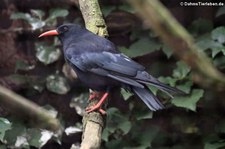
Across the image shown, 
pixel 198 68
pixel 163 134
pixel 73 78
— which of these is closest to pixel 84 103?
pixel 73 78

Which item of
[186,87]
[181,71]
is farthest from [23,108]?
[181,71]

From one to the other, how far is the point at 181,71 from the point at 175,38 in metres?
2.76

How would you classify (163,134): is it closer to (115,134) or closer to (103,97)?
(115,134)

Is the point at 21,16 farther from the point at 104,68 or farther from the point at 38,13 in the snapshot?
the point at 104,68

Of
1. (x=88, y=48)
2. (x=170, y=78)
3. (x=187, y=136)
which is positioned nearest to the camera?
(x=88, y=48)

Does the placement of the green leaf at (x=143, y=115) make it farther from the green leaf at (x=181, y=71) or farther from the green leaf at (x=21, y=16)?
the green leaf at (x=21, y=16)

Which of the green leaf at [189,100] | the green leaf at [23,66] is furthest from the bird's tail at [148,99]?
the green leaf at [23,66]

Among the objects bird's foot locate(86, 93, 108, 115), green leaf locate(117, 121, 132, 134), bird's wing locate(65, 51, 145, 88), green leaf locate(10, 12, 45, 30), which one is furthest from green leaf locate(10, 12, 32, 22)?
bird's foot locate(86, 93, 108, 115)

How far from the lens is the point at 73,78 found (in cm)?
354

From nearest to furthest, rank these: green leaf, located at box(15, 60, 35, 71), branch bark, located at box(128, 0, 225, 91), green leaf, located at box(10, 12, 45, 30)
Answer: branch bark, located at box(128, 0, 225, 91) < green leaf, located at box(10, 12, 45, 30) < green leaf, located at box(15, 60, 35, 71)

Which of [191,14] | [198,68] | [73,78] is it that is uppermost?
[198,68]

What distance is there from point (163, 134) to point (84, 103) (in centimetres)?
66

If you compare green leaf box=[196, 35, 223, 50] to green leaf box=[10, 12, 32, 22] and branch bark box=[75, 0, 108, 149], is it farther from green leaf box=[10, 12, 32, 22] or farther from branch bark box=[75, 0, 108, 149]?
green leaf box=[10, 12, 32, 22]

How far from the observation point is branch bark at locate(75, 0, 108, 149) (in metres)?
1.93
